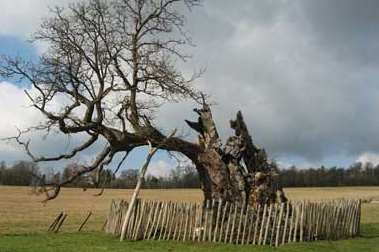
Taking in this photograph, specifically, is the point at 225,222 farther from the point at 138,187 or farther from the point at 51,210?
the point at 51,210

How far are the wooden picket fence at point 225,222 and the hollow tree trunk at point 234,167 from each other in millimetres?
1477

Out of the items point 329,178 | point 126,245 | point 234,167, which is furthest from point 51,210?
point 329,178

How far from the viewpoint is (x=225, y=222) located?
2269 cm

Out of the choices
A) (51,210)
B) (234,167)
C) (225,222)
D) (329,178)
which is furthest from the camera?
(329,178)

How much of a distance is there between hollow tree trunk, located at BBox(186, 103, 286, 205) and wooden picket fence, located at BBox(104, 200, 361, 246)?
148cm

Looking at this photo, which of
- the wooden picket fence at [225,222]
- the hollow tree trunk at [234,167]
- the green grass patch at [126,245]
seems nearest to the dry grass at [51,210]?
the green grass patch at [126,245]

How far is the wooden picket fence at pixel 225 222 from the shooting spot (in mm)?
22531

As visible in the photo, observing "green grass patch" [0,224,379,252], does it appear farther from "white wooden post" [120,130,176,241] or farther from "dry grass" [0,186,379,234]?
"dry grass" [0,186,379,234]

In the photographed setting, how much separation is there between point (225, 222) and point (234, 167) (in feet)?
10.8

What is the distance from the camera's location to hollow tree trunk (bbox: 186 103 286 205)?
81.5 feet

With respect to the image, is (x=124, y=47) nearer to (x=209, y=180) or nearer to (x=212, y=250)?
(x=209, y=180)

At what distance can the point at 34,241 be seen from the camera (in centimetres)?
2195

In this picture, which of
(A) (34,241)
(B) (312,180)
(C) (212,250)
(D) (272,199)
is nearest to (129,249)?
(C) (212,250)

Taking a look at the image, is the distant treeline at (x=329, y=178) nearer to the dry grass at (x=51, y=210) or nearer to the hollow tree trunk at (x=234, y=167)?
the dry grass at (x=51, y=210)
